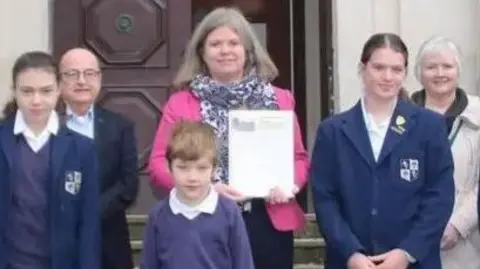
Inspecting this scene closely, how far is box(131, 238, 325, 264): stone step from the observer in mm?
7520

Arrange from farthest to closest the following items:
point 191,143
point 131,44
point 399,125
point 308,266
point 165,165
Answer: point 131,44, point 308,266, point 165,165, point 399,125, point 191,143

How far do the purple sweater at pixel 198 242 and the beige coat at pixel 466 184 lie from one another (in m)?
1.24

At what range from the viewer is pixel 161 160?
18.4 ft

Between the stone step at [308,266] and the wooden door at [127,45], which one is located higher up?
the wooden door at [127,45]

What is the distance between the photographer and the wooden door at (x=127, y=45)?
8344 millimetres

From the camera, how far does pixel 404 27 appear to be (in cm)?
811

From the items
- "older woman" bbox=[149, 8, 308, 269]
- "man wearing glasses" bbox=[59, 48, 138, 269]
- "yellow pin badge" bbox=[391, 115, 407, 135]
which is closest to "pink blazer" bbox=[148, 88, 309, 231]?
"older woman" bbox=[149, 8, 308, 269]

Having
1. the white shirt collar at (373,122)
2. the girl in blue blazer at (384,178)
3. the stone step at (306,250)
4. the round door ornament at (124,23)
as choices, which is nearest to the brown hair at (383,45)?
the girl in blue blazer at (384,178)

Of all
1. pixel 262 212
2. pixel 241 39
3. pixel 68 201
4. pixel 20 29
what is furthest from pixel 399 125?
pixel 20 29

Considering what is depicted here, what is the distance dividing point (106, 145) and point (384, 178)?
52.9 inches

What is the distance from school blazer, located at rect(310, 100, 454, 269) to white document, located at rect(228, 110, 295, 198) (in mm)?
168

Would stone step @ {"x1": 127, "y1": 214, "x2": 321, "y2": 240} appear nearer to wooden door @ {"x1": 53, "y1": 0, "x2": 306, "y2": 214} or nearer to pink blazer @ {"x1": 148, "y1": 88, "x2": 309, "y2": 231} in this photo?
wooden door @ {"x1": 53, "y1": 0, "x2": 306, "y2": 214}

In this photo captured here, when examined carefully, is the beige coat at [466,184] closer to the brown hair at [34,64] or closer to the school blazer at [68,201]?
the school blazer at [68,201]

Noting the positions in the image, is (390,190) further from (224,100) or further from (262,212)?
(224,100)
